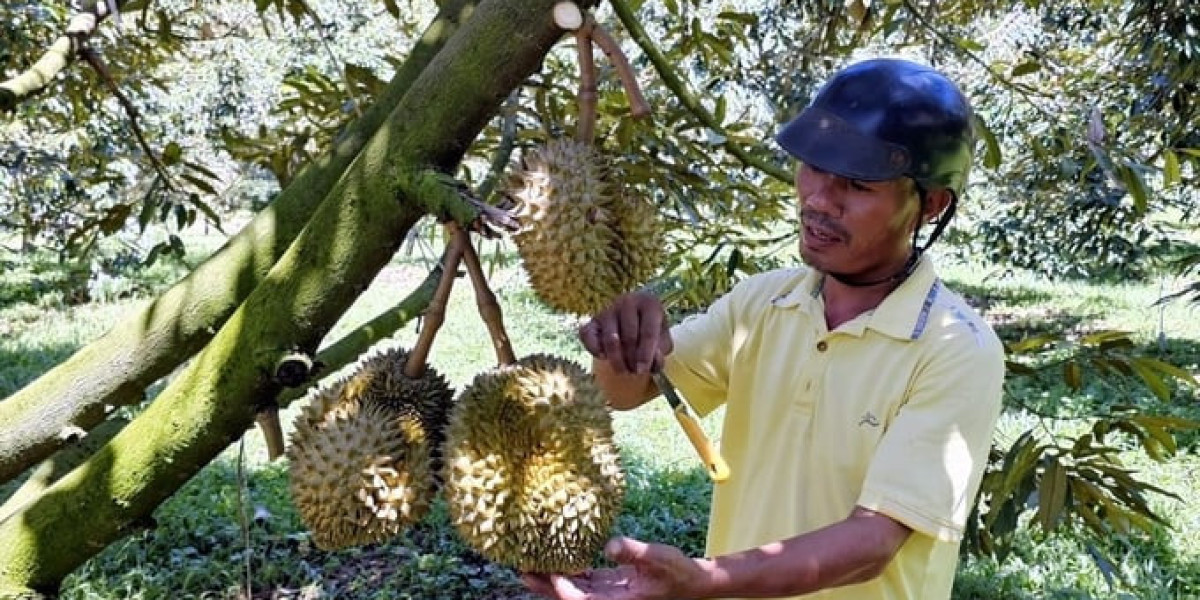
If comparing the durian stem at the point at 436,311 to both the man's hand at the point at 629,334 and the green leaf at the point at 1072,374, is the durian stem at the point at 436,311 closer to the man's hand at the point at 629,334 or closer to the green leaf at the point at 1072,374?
the man's hand at the point at 629,334

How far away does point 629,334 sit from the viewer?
1161 millimetres

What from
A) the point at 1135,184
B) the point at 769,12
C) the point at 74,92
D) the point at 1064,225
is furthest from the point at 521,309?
the point at 1135,184

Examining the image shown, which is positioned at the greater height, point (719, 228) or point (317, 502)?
point (719, 228)

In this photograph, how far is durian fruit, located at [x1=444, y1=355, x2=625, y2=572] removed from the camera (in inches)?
41.2

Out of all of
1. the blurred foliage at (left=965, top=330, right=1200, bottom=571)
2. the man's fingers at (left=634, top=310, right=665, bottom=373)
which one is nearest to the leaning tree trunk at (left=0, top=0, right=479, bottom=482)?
the man's fingers at (left=634, top=310, right=665, bottom=373)

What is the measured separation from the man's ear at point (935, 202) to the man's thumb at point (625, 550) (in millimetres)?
624

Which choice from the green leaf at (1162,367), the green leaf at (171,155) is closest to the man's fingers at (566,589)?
the green leaf at (1162,367)

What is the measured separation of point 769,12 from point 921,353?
5223 mm

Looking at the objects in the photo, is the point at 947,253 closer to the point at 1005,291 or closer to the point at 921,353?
the point at 1005,291

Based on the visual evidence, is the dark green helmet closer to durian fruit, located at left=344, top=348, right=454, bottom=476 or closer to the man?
the man

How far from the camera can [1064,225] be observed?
24.0 ft

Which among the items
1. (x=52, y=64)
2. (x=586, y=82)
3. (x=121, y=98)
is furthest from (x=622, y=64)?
(x=121, y=98)

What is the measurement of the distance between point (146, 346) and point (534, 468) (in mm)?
440

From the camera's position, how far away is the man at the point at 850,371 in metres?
1.16
